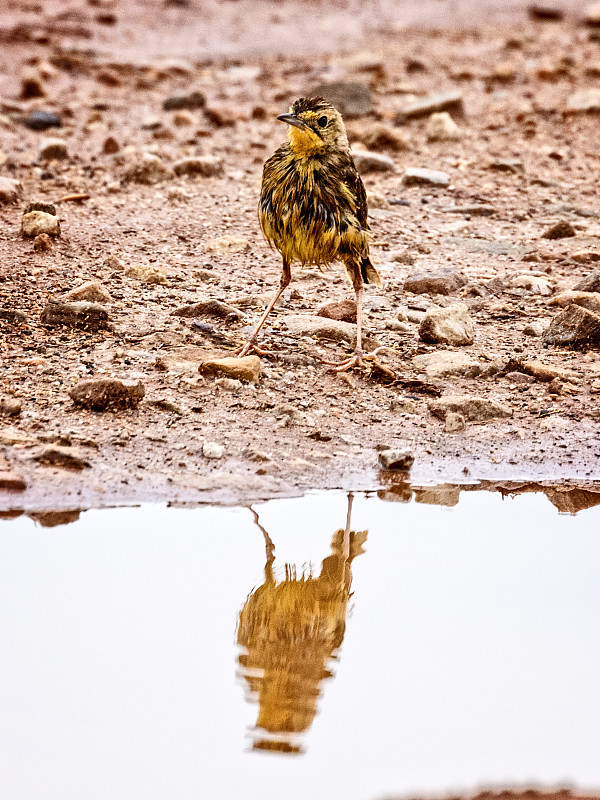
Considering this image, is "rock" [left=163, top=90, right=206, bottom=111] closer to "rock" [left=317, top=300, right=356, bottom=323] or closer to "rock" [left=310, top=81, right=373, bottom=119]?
"rock" [left=310, top=81, right=373, bottom=119]

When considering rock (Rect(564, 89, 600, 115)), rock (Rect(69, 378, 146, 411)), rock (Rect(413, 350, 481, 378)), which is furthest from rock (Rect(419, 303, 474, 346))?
rock (Rect(564, 89, 600, 115))

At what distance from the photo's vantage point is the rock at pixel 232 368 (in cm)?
579

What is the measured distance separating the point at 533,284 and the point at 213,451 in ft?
9.64

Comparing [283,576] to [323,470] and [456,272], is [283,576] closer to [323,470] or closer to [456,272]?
[323,470]

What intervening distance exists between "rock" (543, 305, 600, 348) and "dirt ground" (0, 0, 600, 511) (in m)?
0.10

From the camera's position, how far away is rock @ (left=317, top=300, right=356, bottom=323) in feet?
22.1

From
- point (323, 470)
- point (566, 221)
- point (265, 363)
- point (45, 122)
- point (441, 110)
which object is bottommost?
point (323, 470)

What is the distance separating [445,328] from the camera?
6.46m

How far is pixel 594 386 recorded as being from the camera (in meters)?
6.02

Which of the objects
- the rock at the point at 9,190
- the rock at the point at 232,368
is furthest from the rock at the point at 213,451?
the rock at the point at 9,190

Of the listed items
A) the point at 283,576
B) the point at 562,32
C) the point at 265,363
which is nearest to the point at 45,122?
the point at 265,363

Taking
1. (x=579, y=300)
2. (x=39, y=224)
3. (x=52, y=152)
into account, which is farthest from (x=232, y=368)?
(x=52, y=152)

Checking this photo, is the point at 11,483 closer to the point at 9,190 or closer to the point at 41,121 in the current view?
the point at 9,190

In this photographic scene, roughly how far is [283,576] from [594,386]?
233 centimetres
